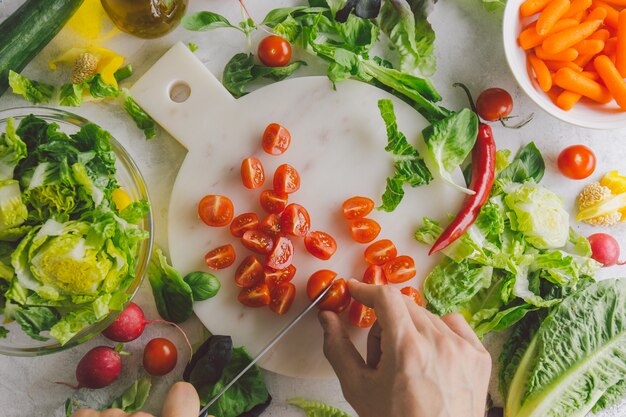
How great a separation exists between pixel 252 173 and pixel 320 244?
1.16 feet

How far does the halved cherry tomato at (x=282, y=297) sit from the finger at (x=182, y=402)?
1.31 feet

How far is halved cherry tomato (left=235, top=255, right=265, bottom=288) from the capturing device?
7.13 feet

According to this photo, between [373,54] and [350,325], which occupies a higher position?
[373,54]

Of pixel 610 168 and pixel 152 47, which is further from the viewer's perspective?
pixel 610 168

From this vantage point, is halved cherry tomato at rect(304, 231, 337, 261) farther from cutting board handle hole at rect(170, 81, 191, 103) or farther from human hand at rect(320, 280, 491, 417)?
cutting board handle hole at rect(170, 81, 191, 103)

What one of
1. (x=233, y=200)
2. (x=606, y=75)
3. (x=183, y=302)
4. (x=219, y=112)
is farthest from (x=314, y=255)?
(x=606, y=75)

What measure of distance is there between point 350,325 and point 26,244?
1129mm

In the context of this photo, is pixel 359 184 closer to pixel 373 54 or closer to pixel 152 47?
pixel 373 54

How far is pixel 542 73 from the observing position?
7.30 feet

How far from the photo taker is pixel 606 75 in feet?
7.18

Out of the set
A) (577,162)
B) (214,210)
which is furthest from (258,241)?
(577,162)

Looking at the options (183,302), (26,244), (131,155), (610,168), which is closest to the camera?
(26,244)

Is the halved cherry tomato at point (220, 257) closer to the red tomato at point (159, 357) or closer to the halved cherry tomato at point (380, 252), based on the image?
the red tomato at point (159, 357)

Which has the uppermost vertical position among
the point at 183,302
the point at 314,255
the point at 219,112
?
the point at 219,112
